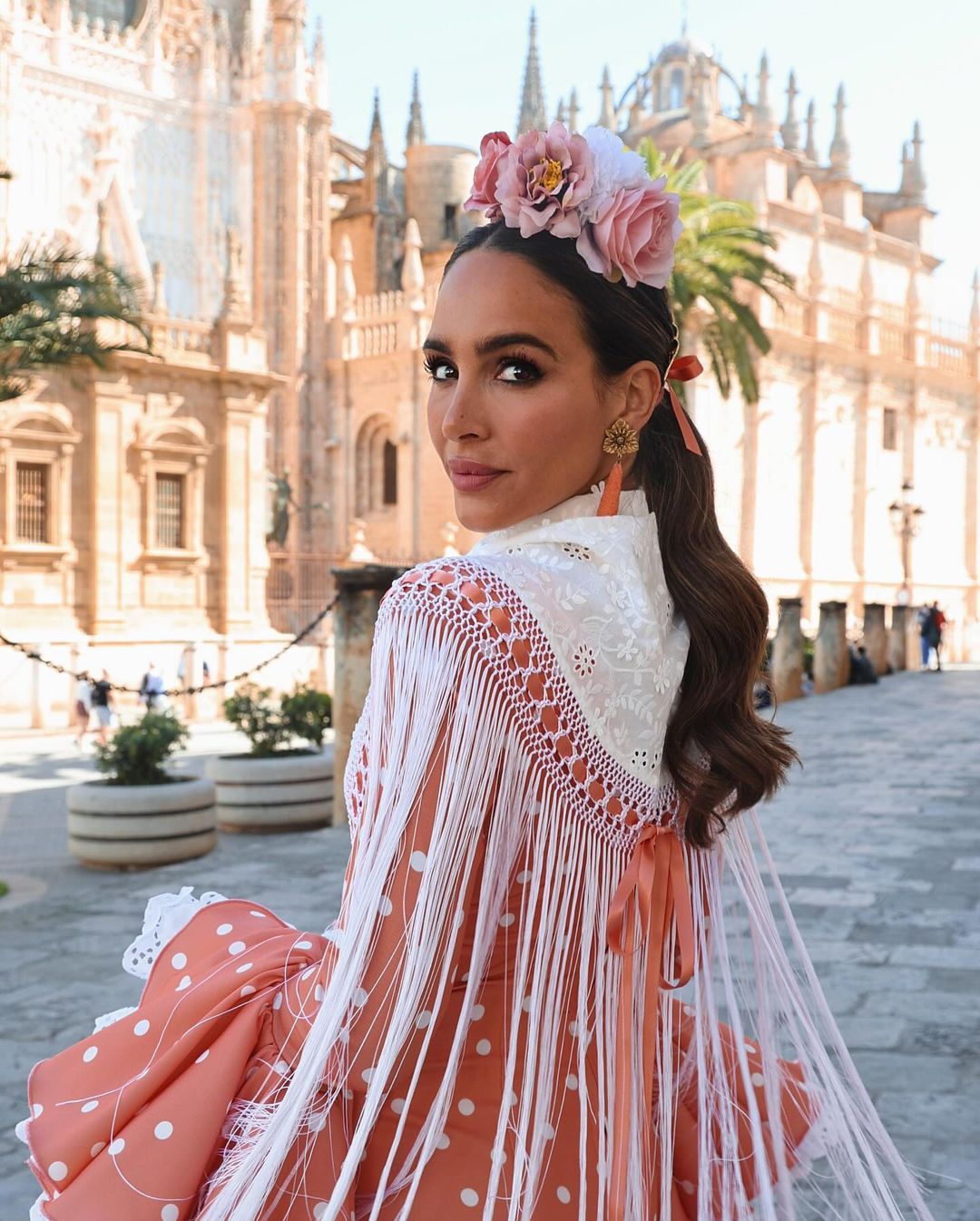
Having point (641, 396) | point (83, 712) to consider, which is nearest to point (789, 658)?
point (83, 712)

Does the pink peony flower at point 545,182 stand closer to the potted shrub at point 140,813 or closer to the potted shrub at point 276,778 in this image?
the potted shrub at point 140,813

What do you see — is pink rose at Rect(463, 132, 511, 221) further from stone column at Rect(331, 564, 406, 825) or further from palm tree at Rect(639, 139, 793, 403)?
palm tree at Rect(639, 139, 793, 403)

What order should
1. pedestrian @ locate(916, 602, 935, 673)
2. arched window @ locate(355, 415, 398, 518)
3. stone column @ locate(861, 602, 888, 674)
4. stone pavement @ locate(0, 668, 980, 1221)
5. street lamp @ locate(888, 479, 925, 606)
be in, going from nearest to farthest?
stone pavement @ locate(0, 668, 980, 1221)
stone column @ locate(861, 602, 888, 674)
pedestrian @ locate(916, 602, 935, 673)
street lamp @ locate(888, 479, 925, 606)
arched window @ locate(355, 415, 398, 518)

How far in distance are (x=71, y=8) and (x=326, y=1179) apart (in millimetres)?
39363

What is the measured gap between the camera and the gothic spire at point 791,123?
55.9m

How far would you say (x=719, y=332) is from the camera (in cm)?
2281

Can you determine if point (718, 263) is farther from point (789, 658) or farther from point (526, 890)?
point (526, 890)

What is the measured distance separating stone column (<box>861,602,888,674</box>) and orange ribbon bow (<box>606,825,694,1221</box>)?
24692 millimetres

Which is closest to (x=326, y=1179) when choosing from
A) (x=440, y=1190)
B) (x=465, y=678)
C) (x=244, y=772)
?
(x=440, y=1190)

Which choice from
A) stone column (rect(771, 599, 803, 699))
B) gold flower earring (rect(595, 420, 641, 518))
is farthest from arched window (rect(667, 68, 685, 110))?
gold flower earring (rect(595, 420, 641, 518))

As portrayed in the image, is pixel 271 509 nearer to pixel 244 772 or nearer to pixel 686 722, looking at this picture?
pixel 244 772

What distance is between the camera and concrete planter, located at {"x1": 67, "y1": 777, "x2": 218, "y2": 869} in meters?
8.48

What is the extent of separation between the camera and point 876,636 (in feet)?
85.0

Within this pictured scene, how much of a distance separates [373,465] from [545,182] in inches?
1451
